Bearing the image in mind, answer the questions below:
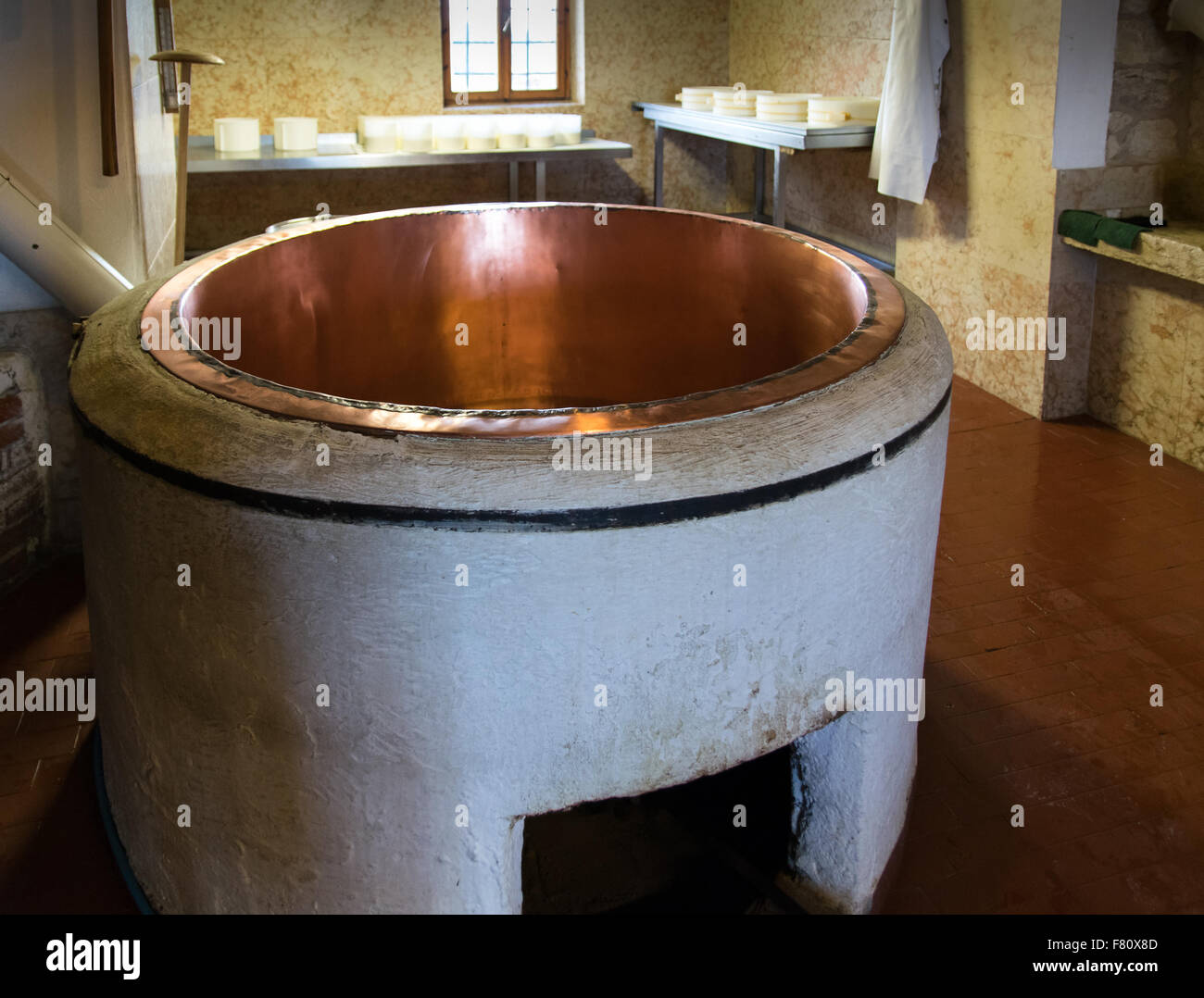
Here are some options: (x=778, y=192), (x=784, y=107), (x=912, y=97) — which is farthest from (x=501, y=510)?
(x=784, y=107)

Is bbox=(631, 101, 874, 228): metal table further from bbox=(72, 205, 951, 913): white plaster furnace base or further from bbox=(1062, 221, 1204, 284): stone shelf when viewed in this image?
bbox=(72, 205, 951, 913): white plaster furnace base

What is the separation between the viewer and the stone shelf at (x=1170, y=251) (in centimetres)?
377

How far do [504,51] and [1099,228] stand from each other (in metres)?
4.17

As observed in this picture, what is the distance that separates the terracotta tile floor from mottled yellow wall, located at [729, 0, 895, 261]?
8.57 feet

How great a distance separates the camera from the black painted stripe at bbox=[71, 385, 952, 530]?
1.44m

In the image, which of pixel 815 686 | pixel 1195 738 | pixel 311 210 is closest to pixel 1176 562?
pixel 1195 738

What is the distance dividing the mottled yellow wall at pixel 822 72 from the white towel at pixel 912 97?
79 cm

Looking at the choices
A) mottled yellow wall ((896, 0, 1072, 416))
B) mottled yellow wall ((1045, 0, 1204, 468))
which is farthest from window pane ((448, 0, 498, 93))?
mottled yellow wall ((1045, 0, 1204, 468))

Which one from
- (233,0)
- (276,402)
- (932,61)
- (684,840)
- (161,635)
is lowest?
(684,840)

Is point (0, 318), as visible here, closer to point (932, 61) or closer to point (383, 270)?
point (383, 270)

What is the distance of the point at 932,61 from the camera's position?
15.4 feet

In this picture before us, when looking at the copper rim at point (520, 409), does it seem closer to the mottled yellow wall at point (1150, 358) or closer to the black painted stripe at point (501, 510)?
the black painted stripe at point (501, 510)

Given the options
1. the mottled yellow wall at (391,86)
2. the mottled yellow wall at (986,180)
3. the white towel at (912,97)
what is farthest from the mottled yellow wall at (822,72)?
the white towel at (912,97)

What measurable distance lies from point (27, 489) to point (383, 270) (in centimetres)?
124
